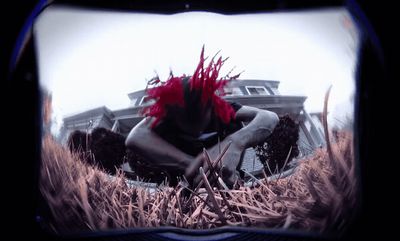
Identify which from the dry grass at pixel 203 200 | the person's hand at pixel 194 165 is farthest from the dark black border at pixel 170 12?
the person's hand at pixel 194 165

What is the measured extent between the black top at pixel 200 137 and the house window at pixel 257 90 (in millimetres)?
75

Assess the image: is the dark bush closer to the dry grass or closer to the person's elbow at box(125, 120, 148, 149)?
the dry grass

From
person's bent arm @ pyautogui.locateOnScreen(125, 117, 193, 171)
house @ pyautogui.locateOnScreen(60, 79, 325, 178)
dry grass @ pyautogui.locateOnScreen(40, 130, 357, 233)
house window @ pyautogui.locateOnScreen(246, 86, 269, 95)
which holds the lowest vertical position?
dry grass @ pyautogui.locateOnScreen(40, 130, 357, 233)

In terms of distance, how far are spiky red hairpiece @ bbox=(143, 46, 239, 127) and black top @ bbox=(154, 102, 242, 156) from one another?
0.02m

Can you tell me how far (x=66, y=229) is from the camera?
23.7 inches

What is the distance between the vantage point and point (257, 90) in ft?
1.92

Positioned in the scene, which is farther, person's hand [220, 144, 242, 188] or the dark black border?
person's hand [220, 144, 242, 188]

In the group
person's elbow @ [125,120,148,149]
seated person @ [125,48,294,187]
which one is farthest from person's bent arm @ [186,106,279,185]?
person's elbow @ [125,120,148,149]

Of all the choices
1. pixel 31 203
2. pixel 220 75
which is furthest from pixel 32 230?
pixel 220 75

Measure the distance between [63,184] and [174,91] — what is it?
11.9 inches

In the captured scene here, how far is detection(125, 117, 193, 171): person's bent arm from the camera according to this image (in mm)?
604

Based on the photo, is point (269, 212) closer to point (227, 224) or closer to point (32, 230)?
point (227, 224)

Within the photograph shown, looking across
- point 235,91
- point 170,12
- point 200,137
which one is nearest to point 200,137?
point 200,137

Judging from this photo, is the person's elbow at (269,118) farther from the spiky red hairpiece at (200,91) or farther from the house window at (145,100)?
the house window at (145,100)
